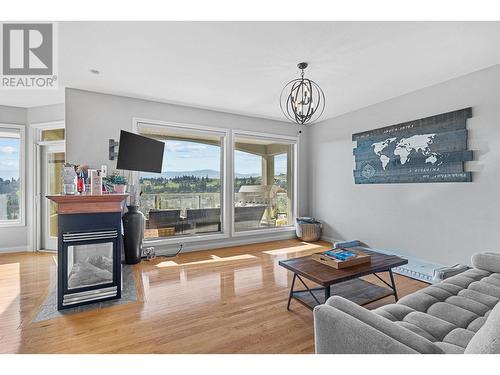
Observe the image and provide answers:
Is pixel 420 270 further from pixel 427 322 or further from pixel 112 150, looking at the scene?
pixel 112 150

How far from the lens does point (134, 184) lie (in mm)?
3971

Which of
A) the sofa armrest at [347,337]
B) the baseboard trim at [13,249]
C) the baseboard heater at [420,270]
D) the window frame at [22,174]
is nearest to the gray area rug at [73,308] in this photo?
the sofa armrest at [347,337]

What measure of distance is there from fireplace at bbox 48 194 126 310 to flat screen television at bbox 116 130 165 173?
91 cm

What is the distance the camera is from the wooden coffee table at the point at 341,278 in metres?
2.05

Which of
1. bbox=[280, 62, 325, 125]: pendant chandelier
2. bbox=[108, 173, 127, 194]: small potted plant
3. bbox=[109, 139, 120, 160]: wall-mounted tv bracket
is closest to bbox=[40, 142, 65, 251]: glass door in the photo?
bbox=[109, 139, 120, 160]: wall-mounted tv bracket

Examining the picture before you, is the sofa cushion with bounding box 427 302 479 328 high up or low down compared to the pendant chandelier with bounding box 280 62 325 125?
down

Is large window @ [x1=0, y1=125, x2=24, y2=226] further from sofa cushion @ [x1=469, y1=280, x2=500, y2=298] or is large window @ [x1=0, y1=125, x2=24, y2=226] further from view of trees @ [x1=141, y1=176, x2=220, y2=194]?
sofa cushion @ [x1=469, y1=280, x2=500, y2=298]

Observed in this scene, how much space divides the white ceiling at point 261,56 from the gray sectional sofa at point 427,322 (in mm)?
2104

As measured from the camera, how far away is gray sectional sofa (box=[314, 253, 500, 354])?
0.96 metres

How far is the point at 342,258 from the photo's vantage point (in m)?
2.30

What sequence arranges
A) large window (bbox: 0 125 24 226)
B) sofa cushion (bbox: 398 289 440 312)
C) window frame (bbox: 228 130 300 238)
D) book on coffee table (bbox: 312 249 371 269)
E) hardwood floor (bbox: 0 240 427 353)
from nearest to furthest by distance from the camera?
sofa cushion (bbox: 398 289 440 312)
hardwood floor (bbox: 0 240 427 353)
book on coffee table (bbox: 312 249 371 269)
large window (bbox: 0 125 24 226)
window frame (bbox: 228 130 300 238)

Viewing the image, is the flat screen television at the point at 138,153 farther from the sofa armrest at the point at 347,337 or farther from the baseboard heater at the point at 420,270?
the baseboard heater at the point at 420,270

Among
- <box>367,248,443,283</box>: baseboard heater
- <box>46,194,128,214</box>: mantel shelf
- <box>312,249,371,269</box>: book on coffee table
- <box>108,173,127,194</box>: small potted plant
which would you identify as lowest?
<box>367,248,443,283</box>: baseboard heater
